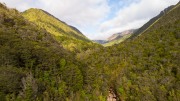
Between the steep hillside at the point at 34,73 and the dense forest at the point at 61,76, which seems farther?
the dense forest at the point at 61,76

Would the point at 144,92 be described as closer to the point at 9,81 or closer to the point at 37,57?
the point at 37,57

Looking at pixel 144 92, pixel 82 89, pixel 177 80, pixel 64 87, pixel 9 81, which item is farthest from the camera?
pixel 177 80

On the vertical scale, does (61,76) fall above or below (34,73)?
below

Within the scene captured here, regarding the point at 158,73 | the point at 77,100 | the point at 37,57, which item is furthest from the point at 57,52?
the point at 158,73

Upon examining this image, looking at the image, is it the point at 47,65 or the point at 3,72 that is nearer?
the point at 3,72

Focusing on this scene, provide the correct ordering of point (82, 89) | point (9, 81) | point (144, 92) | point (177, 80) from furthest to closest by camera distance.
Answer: point (177, 80) < point (144, 92) < point (82, 89) < point (9, 81)

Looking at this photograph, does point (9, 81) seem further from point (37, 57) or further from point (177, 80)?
point (177, 80)

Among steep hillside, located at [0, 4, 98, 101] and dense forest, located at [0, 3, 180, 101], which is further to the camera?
dense forest, located at [0, 3, 180, 101]

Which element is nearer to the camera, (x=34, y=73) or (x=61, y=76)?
(x=34, y=73)

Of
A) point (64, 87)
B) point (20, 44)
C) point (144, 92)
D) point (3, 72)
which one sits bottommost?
point (144, 92)

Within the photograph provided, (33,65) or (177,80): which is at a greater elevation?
(33,65)
